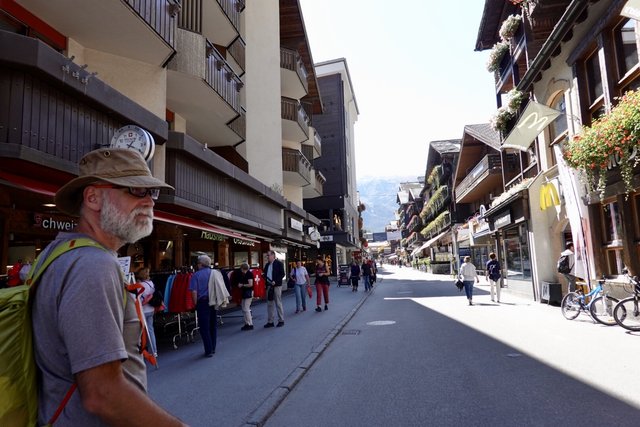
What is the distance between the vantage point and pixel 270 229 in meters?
19.8

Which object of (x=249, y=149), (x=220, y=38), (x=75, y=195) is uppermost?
(x=220, y=38)

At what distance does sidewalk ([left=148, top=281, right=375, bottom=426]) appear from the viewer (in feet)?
16.9

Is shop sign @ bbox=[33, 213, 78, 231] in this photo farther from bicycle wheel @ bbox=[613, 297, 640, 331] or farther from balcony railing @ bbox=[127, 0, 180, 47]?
bicycle wheel @ bbox=[613, 297, 640, 331]

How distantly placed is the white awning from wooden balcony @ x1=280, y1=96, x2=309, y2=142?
14056 millimetres

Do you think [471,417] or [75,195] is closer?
[75,195]

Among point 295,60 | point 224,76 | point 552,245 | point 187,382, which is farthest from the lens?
point 295,60

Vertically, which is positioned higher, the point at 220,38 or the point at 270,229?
Result: the point at 220,38

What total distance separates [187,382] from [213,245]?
1168 centimetres

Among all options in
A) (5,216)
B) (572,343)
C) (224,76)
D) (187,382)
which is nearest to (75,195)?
(187,382)

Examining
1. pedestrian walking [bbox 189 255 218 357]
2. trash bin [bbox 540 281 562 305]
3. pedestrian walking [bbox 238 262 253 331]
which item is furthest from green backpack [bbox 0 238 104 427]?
trash bin [bbox 540 281 562 305]

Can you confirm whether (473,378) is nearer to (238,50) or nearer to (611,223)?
(611,223)

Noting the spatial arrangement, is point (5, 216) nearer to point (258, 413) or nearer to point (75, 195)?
point (258, 413)

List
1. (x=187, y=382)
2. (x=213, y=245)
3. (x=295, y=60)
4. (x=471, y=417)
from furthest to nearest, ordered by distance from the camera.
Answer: (x=295, y=60) → (x=213, y=245) → (x=187, y=382) → (x=471, y=417)

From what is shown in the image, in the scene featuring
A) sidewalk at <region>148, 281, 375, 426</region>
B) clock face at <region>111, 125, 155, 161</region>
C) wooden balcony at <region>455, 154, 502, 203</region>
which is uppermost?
wooden balcony at <region>455, 154, 502, 203</region>
